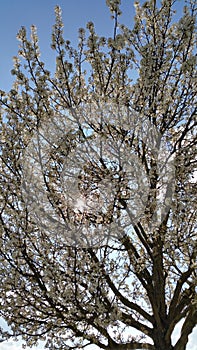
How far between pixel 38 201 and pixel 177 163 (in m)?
3.33

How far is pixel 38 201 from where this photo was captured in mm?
7977

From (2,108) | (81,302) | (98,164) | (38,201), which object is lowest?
(81,302)

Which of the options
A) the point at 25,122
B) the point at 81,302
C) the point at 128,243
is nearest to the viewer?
the point at 81,302

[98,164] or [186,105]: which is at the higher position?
[186,105]

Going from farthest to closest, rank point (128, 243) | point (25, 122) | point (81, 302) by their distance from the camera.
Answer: point (128, 243)
point (25, 122)
point (81, 302)

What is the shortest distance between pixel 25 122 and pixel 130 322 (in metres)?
5.41

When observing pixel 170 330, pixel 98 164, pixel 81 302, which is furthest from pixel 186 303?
pixel 98 164

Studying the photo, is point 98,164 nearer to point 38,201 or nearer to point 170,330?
point 38,201

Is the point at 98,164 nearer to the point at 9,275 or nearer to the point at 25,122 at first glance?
the point at 25,122

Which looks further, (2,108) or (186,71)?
(2,108)

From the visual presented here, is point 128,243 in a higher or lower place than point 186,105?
lower

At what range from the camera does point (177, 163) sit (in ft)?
28.6

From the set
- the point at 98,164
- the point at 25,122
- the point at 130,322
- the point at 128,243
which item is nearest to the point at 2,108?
the point at 25,122

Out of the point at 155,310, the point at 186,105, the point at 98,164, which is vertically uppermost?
the point at 186,105
